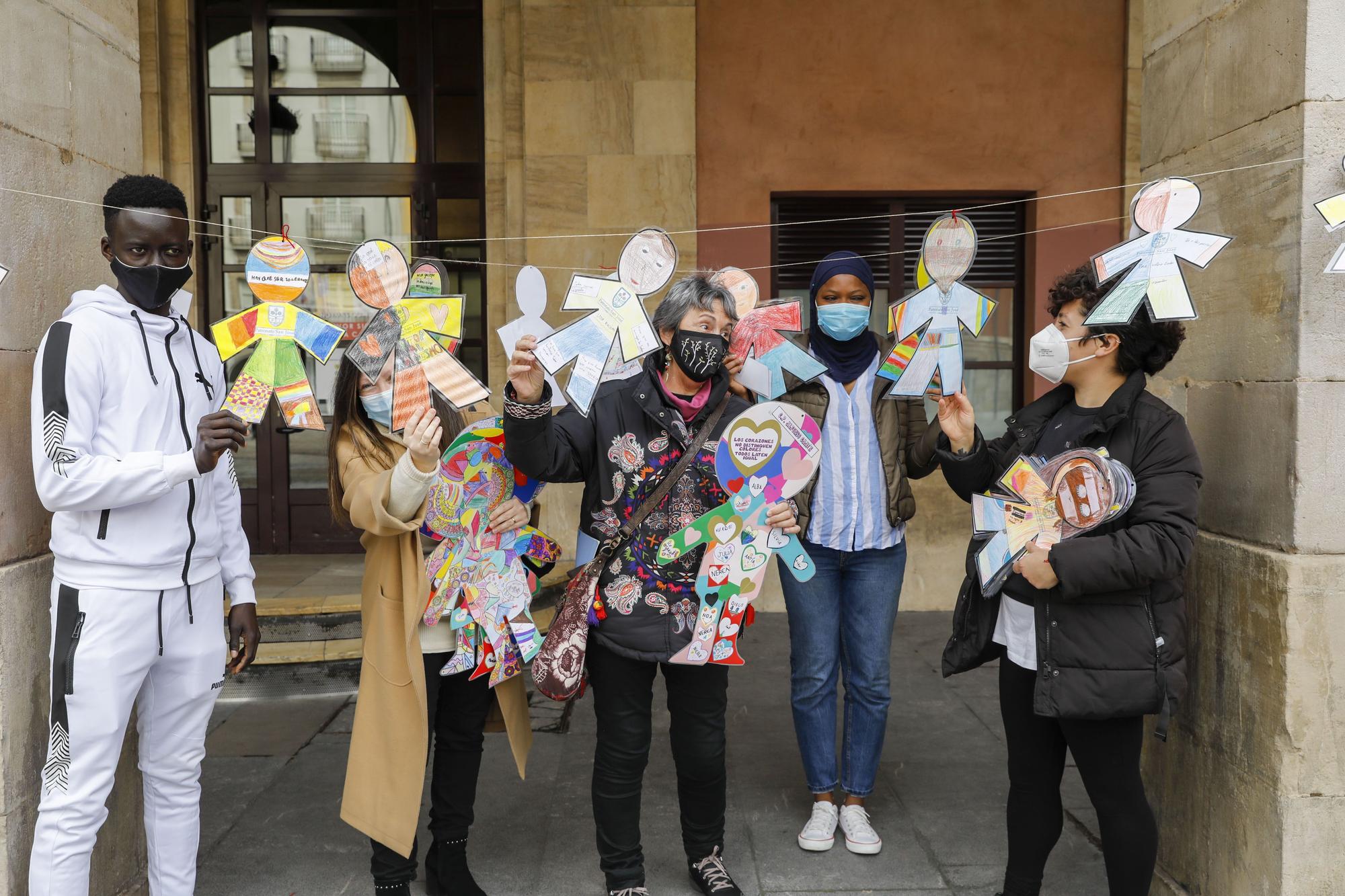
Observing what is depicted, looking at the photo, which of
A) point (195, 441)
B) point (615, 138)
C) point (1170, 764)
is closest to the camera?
point (195, 441)

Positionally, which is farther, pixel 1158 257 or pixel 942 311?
pixel 942 311

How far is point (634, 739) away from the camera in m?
2.85

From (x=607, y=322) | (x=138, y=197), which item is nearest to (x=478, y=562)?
(x=607, y=322)

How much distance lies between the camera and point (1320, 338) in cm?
242

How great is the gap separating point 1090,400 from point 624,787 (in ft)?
5.35

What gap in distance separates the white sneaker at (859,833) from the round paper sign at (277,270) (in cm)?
234

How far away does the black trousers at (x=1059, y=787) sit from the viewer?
246cm

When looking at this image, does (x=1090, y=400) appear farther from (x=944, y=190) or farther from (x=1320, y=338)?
(x=944, y=190)

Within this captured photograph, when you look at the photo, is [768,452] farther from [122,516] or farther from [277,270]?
[122,516]

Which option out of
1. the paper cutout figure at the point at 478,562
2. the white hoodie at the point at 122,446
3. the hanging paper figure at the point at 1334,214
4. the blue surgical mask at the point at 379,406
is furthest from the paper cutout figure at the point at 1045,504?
the white hoodie at the point at 122,446

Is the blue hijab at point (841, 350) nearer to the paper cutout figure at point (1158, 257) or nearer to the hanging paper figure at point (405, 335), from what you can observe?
the paper cutout figure at point (1158, 257)

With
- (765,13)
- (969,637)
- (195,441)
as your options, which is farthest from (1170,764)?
(765,13)

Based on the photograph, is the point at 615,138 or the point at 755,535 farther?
the point at 615,138

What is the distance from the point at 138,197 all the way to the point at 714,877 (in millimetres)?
2372
